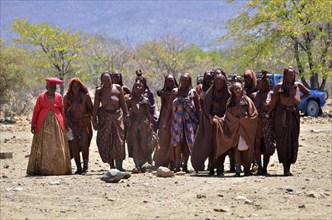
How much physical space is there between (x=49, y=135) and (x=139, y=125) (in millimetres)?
1579

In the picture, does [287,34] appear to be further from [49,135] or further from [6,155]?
[49,135]

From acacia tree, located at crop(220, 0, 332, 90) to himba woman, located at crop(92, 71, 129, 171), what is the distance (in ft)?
61.6

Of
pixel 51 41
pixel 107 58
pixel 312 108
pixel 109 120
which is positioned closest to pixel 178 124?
pixel 109 120

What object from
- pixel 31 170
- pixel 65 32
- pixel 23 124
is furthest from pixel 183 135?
pixel 65 32

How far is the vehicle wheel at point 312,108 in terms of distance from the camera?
29.7 meters

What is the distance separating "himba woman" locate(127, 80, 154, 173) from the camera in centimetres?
1343

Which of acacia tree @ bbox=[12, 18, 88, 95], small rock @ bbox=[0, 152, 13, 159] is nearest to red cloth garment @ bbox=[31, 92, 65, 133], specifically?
small rock @ bbox=[0, 152, 13, 159]

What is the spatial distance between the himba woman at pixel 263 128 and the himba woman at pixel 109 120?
207 cm

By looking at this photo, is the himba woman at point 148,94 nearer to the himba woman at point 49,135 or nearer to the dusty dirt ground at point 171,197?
the dusty dirt ground at point 171,197

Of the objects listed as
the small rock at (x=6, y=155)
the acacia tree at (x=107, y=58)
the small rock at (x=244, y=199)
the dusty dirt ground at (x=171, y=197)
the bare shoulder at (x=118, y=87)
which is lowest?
the small rock at (x=6, y=155)

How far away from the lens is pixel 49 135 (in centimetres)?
1265

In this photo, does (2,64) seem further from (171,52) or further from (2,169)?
(171,52)

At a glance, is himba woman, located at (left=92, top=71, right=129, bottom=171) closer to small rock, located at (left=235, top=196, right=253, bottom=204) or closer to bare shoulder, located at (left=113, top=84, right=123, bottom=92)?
bare shoulder, located at (left=113, top=84, right=123, bottom=92)

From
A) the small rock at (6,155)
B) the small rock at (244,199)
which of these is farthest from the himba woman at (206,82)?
the small rock at (6,155)
